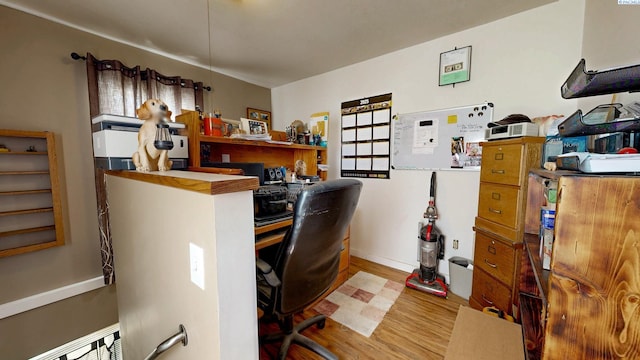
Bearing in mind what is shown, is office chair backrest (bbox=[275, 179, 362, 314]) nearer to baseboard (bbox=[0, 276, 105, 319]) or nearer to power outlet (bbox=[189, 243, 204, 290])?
power outlet (bbox=[189, 243, 204, 290])

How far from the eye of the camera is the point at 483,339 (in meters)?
1.06

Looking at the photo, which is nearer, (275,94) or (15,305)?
(15,305)

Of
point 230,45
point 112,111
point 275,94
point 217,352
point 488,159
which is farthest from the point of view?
point 275,94

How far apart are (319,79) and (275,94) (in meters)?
0.84

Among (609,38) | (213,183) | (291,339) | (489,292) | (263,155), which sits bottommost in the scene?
(291,339)

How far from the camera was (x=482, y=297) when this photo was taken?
5.35 feet

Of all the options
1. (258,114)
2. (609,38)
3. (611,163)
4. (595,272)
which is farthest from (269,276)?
(258,114)

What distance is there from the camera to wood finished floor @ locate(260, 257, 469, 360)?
4.66 feet

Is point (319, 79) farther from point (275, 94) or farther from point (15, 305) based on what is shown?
point (15, 305)

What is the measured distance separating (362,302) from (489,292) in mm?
944

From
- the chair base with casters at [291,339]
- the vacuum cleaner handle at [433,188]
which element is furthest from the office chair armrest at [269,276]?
the vacuum cleaner handle at [433,188]

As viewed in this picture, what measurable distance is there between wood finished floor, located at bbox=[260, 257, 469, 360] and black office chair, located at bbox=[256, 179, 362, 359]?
21.1 inches

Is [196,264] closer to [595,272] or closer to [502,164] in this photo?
[595,272]

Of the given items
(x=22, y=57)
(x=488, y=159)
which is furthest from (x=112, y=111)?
(x=488, y=159)
